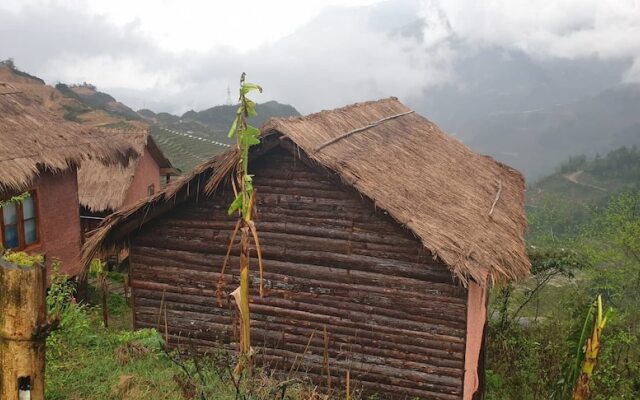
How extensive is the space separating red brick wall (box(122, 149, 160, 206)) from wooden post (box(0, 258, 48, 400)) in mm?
15200

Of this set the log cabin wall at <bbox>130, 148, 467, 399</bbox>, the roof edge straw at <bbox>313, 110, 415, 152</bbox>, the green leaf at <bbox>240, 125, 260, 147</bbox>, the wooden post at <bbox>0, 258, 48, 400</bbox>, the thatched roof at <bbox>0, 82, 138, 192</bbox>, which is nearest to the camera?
the wooden post at <bbox>0, 258, 48, 400</bbox>

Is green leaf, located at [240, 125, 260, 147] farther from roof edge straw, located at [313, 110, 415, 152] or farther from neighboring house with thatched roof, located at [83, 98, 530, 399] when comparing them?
roof edge straw, located at [313, 110, 415, 152]

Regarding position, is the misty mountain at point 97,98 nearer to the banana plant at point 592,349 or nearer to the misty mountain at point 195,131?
the misty mountain at point 195,131

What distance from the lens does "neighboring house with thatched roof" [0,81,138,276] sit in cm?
948

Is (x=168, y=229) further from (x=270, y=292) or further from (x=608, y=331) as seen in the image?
(x=608, y=331)

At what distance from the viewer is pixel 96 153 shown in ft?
37.7

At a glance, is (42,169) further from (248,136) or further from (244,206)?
(244,206)

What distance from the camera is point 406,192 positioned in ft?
24.3

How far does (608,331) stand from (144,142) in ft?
46.0

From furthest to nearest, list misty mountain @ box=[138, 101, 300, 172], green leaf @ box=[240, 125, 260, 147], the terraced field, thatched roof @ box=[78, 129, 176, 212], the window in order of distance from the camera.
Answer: misty mountain @ box=[138, 101, 300, 172] < the terraced field < thatched roof @ box=[78, 129, 176, 212] < the window < green leaf @ box=[240, 125, 260, 147]

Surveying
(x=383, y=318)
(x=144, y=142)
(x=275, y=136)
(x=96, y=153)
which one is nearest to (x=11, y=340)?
(x=275, y=136)

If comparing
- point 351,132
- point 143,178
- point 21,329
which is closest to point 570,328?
point 351,132

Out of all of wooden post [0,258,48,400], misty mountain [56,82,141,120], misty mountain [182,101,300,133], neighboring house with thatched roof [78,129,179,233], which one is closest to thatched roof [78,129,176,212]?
neighboring house with thatched roof [78,129,179,233]

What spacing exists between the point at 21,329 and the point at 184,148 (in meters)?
31.9
